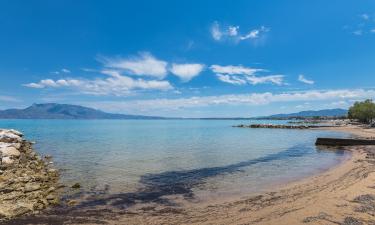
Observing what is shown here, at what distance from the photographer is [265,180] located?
23.3m

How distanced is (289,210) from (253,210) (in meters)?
1.75

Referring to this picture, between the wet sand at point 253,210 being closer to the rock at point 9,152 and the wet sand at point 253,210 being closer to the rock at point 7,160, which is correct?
the rock at point 7,160

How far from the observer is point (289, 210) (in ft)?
47.9

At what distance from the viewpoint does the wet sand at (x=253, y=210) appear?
13266 millimetres

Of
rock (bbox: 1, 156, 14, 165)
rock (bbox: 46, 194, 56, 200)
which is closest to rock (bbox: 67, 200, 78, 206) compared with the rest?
rock (bbox: 46, 194, 56, 200)

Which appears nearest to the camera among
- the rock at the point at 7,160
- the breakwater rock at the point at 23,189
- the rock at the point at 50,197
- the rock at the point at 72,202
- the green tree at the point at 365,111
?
the breakwater rock at the point at 23,189

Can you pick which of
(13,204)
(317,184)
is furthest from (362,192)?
(13,204)

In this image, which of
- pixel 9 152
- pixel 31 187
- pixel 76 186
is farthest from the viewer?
pixel 9 152

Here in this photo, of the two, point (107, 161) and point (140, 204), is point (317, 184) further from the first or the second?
point (107, 161)

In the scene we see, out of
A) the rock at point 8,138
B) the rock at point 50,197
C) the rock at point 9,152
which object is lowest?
the rock at point 50,197

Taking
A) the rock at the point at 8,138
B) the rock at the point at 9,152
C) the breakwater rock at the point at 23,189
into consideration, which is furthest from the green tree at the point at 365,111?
the breakwater rock at the point at 23,189

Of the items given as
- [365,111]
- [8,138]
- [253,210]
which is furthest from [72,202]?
[365,111]

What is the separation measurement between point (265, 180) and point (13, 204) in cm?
1722

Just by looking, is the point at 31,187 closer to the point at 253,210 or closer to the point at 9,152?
the point at 253,210
